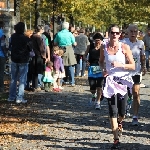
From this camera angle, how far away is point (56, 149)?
7.57 metres

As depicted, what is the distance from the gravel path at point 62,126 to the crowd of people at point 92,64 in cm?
33

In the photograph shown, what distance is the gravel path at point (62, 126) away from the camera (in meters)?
7.94

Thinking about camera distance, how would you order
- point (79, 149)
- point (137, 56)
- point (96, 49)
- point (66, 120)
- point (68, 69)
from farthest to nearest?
point (68, 69) → point (96, 49) → point (66, 120) → point (137, 56) → point (79, 149)

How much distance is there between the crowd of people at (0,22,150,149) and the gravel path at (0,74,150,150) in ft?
1.09

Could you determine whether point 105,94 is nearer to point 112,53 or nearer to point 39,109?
point 112,53

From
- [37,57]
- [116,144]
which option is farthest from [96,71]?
[116,144]

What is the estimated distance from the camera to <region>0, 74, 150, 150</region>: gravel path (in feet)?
26.1

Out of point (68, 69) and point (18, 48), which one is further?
point (68, 69)

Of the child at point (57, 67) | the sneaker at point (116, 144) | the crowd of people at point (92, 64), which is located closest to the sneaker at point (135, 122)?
the crowd of people at point (92, 64)

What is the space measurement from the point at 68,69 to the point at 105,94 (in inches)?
362

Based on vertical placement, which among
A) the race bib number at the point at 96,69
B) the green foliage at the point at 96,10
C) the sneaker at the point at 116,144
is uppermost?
the green foliage at the point at 96,10

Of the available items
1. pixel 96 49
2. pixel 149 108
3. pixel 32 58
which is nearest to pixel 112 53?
pixel 96 49

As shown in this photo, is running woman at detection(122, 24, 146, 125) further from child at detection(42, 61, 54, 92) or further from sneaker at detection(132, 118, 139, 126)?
child at detection(42, 61, 54, 92)

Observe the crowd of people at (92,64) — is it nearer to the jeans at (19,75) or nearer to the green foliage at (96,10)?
the jeans at (19,75)
